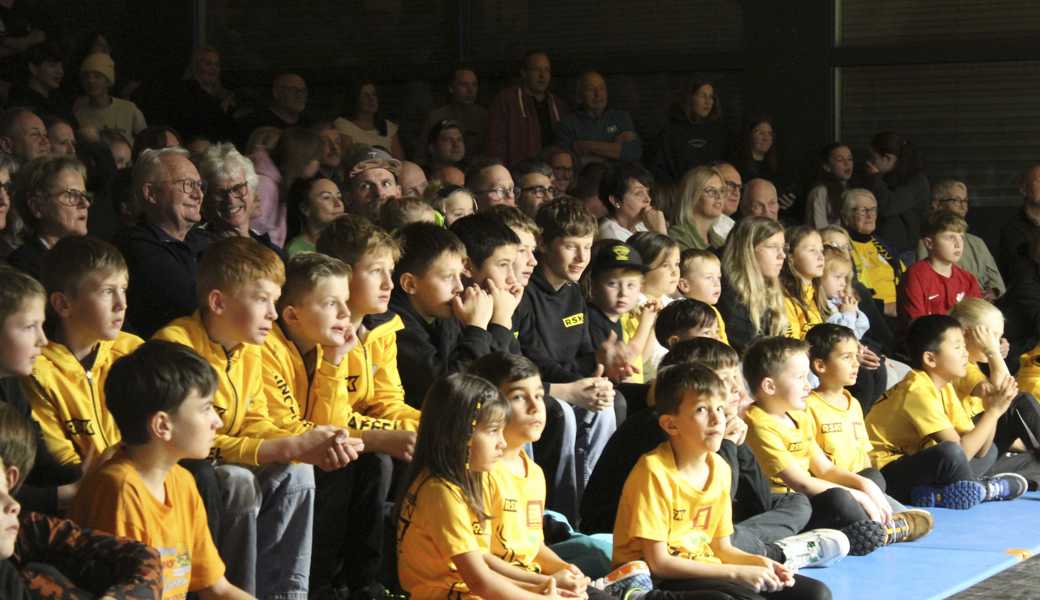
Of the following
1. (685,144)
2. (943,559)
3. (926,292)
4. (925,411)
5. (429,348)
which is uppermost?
(685,144)

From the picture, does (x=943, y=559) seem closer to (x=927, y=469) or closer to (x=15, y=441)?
(x=927, y=469)

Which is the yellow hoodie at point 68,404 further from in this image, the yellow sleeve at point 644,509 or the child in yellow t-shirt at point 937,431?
the child in yellow t-shirt at point 937,431

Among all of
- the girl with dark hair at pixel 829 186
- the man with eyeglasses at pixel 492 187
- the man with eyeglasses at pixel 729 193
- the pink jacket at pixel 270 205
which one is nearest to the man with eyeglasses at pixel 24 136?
the pink jacket at pixel 270 205

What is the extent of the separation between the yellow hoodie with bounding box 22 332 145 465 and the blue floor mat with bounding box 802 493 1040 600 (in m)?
2.38

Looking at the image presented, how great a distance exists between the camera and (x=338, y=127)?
9.67 meters

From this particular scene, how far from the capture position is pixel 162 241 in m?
5.44

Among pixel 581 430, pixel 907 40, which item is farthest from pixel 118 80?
pixel 581 430

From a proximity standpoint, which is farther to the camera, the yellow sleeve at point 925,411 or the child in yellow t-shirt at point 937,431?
the yellow sleeve at point 925,411

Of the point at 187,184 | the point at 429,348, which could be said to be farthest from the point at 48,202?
the point at 429,348

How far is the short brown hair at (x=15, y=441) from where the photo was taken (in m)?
3.55

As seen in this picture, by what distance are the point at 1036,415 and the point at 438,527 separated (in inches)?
172

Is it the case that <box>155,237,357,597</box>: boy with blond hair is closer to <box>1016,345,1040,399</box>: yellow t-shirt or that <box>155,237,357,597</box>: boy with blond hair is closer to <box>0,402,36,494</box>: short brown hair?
<box>0,402,36,494</box>: short brown hair

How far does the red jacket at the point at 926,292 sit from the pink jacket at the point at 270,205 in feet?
11.2

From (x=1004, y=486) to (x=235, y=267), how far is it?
3943 millimetres
